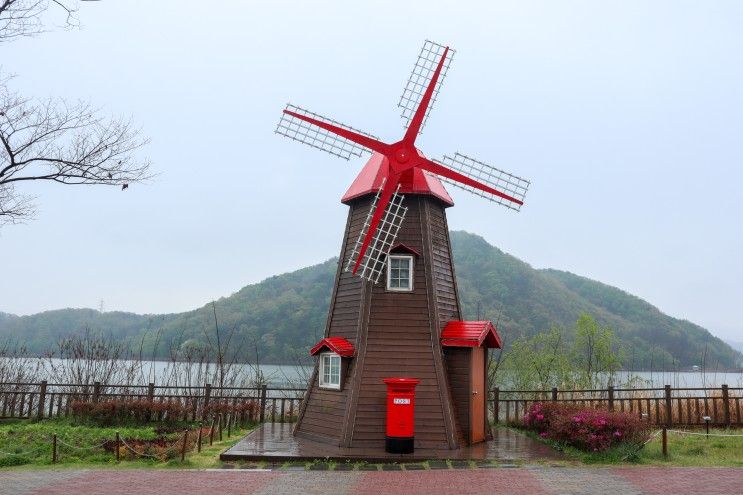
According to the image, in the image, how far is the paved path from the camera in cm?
745

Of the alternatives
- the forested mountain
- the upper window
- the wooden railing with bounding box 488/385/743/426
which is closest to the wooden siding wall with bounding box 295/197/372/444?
the upper window

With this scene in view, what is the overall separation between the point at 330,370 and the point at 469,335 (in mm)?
2785

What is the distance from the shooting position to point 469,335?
1105 centimetres

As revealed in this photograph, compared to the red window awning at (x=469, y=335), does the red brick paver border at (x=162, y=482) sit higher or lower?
lower

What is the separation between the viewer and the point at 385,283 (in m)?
11.2

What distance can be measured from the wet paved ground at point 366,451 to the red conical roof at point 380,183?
478cm

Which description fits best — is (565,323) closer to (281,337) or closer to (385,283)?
(281,337)

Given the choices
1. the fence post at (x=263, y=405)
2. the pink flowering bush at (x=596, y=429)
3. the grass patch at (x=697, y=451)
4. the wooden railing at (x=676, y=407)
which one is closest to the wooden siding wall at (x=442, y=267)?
the pink flowering bush at (x=596, y=429)

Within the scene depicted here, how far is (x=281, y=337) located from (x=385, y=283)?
28.9m

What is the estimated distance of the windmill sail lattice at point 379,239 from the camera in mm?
10961

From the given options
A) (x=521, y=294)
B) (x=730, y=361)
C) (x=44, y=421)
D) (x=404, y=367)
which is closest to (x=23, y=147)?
(x=404, y=367)

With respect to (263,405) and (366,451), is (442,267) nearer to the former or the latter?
(366,451)

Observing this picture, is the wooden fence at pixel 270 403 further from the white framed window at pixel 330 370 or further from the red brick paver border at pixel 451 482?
the red brick paver border at pixel 451 482

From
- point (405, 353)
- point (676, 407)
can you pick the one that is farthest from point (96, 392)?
point (676, 407)
